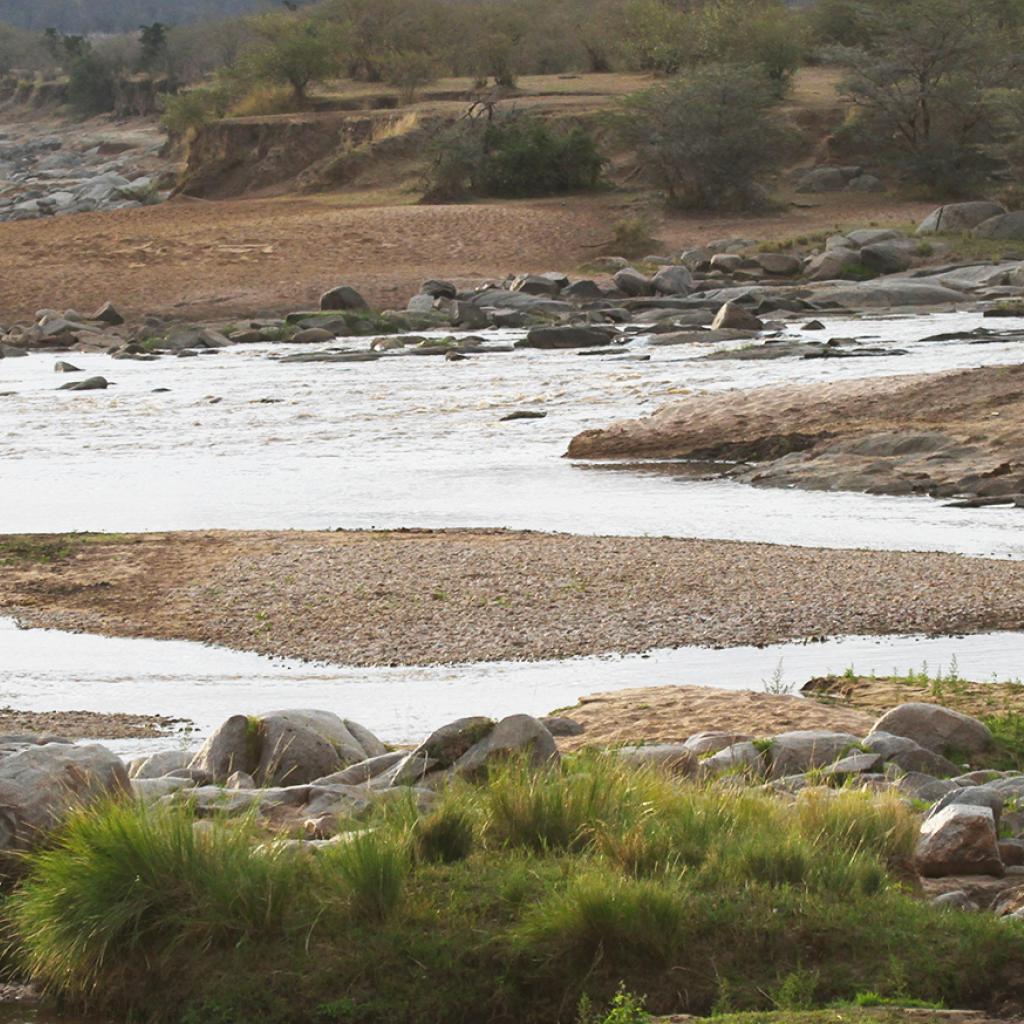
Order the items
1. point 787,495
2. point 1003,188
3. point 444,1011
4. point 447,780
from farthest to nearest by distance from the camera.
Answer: point 1003,188
point 787,495
point 447,780
point 444,1011

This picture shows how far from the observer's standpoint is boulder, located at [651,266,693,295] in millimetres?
34656

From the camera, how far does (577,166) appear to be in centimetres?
4478

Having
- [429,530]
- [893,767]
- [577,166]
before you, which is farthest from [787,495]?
[577,166]

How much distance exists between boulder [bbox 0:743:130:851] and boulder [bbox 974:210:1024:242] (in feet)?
111

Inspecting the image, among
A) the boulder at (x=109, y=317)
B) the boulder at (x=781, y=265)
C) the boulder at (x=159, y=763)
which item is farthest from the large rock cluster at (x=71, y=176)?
the boulder at (x=159, y=763)

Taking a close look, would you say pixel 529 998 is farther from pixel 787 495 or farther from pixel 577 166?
pixel 577 166

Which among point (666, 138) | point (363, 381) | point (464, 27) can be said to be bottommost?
point (363, 381)

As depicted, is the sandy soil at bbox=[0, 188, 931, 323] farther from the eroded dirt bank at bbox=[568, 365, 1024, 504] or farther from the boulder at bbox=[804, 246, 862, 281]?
the eroded dirt bank at bbox=[568, 365, 1024, 504]

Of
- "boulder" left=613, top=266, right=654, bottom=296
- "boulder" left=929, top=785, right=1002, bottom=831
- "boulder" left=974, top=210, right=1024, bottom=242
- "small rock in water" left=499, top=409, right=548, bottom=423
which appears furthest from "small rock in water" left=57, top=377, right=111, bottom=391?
"boulder" left=929, top=785, right=1002, bottom=831

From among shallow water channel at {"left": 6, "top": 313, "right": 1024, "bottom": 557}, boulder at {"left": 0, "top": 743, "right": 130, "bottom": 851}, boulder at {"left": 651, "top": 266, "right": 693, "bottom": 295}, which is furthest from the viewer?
boulder at {"left": 651, "top": 266, "right": 693, "bottom": 295}

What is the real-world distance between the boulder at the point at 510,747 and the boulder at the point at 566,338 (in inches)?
882

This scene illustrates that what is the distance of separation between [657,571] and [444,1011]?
23.4ft

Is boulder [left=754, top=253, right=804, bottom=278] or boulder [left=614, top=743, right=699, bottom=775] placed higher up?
boulder [left=614, top=743, right=699, bottom=775]

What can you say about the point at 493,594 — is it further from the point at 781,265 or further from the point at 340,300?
the point at 781,265
